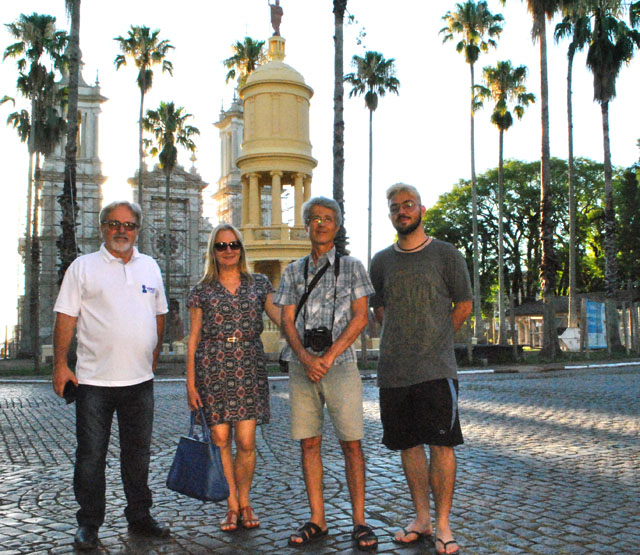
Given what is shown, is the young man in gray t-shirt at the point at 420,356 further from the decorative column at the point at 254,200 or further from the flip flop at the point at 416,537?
the decorative column at the point at 254,200

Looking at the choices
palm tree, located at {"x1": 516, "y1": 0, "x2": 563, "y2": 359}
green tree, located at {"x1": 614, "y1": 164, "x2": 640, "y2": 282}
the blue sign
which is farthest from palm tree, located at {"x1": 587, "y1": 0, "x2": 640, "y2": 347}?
green tree, located at {"x1": 614, "y1": 164, "x2": 640, "y2": 282}

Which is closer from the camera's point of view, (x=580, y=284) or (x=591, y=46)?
(x=591, y=46)

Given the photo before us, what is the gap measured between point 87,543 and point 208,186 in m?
55.0

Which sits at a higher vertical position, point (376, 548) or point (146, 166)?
point (146, 166)

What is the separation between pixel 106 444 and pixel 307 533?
1.39 metres

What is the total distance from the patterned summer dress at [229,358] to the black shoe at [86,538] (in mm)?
937

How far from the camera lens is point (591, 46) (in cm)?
3061

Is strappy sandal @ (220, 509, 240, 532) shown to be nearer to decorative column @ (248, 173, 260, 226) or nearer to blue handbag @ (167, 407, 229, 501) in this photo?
blue handbag @ (167, 407, 229, 501)

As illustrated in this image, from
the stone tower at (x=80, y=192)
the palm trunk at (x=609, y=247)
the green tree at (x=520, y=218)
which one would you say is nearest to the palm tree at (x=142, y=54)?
the stone tower at (x=80, y=192)

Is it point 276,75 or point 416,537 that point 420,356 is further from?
point 276,75

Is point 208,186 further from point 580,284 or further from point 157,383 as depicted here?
point 157,383

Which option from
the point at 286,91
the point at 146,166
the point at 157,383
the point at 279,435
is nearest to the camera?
the point at 279,435

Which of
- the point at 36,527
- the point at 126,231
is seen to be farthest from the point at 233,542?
the point at 126,231

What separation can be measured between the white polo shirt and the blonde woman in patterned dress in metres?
0.32
